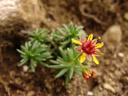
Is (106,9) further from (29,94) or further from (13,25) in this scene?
(29,94)

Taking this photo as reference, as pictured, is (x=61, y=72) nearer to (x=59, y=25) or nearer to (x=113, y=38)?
(x=59, y=25)

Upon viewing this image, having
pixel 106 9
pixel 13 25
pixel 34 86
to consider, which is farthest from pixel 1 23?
pixel 106 9

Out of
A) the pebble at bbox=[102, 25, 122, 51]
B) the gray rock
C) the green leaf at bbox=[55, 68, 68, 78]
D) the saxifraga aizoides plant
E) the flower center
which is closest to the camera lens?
the flower center

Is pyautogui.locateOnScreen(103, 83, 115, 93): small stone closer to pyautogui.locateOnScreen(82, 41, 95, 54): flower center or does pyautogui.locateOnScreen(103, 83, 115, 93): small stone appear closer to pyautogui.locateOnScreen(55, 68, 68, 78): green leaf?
pyautogui.locateOnScreen(55, 68, 68, 78): green leaf

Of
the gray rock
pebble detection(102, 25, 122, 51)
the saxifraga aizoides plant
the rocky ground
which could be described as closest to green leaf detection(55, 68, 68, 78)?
the saxifraga aizoides plant

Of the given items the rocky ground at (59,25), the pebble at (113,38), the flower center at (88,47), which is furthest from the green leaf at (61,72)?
the pebble at (113,38)

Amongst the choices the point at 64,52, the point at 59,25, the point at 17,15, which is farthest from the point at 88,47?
the point at 59,25
